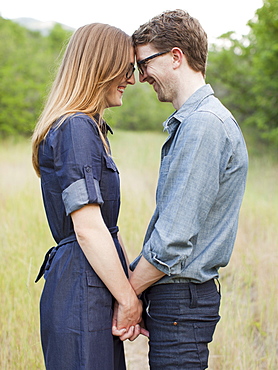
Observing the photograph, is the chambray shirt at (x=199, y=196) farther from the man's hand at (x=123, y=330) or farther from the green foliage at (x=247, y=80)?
the green foliage at (x=247, y=80)

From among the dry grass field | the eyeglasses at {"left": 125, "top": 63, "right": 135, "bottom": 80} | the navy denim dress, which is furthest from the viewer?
the dry grass field

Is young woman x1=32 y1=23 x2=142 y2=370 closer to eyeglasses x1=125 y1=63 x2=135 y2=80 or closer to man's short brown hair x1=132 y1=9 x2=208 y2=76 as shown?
eyeglasses x1=125 y1=63 x2=135 y2=80

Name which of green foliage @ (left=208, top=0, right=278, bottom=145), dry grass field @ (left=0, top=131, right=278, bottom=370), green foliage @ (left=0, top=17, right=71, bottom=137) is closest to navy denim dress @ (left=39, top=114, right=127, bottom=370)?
dry grass field @ (left=0, top=131, right=278, bottom=370)

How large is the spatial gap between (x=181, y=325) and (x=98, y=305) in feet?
1.09

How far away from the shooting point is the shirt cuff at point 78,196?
1629 millimetres

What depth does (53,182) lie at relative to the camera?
1.76m

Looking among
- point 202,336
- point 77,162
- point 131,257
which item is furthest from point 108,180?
point 131,257

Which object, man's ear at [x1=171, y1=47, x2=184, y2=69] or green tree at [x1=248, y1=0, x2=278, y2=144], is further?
green tree at [x1=248, y1=0, x2=278, y2=144]

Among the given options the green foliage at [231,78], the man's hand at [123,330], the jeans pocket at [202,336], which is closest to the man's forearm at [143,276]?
the man's hand at [123,330]

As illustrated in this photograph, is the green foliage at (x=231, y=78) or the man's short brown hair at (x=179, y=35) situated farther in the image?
the green foliage at (x=231, y=78)

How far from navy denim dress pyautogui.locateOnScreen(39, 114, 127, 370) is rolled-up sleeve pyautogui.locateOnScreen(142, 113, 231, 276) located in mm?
282

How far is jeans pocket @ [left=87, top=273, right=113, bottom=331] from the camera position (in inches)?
66.9

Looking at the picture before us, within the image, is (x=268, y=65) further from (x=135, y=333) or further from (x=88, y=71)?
(x=135, y=333)

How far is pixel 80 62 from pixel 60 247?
774mm
